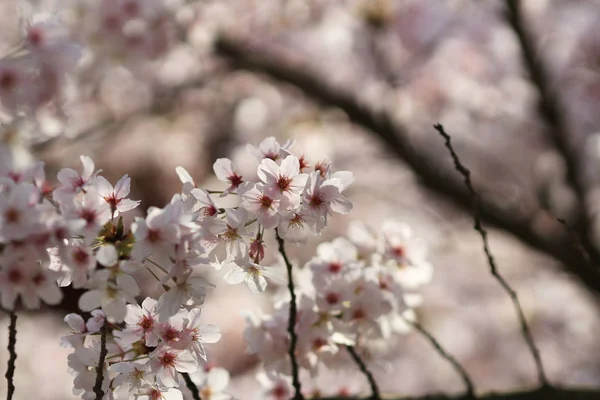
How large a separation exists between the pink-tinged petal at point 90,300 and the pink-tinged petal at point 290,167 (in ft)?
1.29

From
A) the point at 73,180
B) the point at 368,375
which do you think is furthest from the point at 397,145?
the point at 73,180

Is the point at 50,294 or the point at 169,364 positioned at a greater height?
the point at 50,294

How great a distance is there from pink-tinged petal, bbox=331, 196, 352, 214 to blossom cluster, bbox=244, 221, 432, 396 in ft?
0.98

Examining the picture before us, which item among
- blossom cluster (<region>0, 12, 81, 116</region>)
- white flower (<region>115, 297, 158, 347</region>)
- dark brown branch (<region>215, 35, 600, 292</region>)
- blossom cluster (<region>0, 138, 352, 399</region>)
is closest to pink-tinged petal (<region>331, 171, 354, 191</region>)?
blossom cluster (<region>0, 138, 352, 399</region>)

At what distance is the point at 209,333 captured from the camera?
126cm

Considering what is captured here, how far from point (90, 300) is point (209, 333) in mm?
287

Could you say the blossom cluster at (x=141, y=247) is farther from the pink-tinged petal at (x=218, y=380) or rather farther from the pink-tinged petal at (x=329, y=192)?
the pink-tinged petal at (x=218, y=380)

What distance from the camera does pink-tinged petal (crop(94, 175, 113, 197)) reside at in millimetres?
1170

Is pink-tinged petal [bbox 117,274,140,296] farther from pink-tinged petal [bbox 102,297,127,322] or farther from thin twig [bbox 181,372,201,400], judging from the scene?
thin twig [bbox 181,372,201,400]

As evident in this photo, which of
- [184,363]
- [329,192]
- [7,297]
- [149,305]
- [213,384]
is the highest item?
[329,192]

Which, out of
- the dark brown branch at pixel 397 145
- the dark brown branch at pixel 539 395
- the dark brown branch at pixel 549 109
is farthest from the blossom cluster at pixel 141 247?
the dark brown branch at pixel 549 109

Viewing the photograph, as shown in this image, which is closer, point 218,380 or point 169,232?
point 169,232

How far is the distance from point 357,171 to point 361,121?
108 inches

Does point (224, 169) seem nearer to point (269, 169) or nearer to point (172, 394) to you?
point (269, 169)
